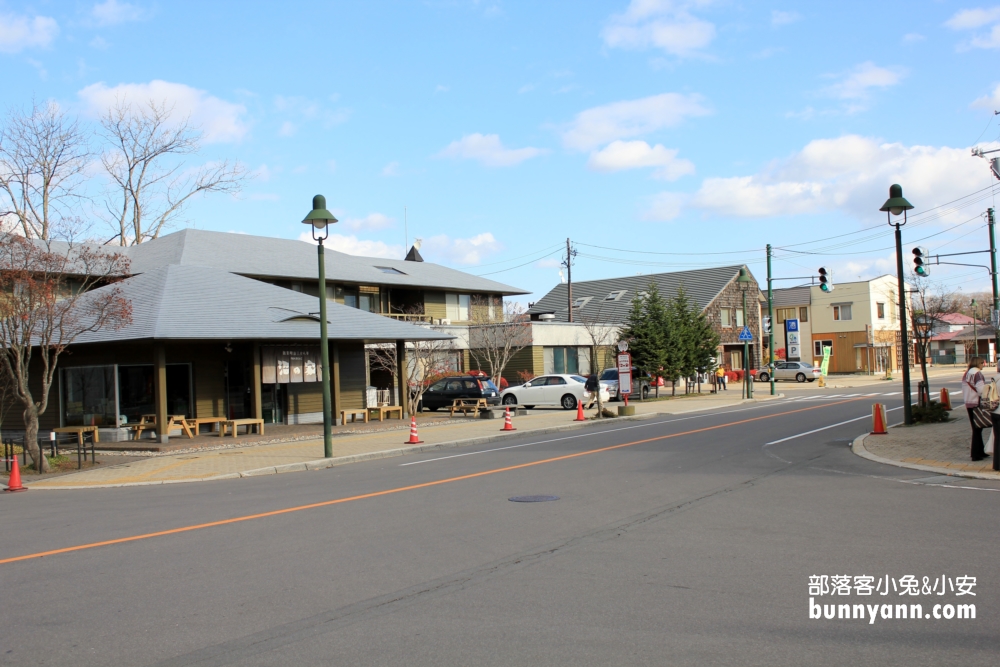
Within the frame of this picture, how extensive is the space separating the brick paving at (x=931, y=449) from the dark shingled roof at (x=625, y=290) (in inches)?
1523

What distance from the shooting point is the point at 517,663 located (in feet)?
16.9

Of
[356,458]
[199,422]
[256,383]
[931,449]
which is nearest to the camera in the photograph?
[931,449]

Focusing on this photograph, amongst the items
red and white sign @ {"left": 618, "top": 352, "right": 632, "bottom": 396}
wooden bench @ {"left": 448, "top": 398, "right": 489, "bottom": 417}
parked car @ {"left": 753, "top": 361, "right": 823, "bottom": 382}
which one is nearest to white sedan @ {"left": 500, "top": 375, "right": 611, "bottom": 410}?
wooden bench @ {"left": 448, "top": 398, "right": 489, "bottom": 417}

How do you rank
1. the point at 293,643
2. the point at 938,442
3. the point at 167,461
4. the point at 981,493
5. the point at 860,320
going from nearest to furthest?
the point at 293,643, the point at 981,493, the point at 938,442, the point at 167,461, the point at 860,320

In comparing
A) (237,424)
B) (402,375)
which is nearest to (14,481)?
(237,424)

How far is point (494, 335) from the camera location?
43.0 meters

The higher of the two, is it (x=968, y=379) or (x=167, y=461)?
(x=968, y=379)

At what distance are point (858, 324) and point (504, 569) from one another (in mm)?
67004

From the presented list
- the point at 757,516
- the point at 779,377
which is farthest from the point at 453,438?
the point at 779,377

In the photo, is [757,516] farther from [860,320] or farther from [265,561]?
[860,320]

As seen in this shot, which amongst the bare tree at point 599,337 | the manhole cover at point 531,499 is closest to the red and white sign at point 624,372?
the manhole cover at point 531,499

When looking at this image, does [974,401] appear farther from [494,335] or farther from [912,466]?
[494,335]

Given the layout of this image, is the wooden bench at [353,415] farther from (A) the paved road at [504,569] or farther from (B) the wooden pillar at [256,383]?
(A) the paved road at [504,569]

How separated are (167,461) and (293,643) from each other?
49.3ft
